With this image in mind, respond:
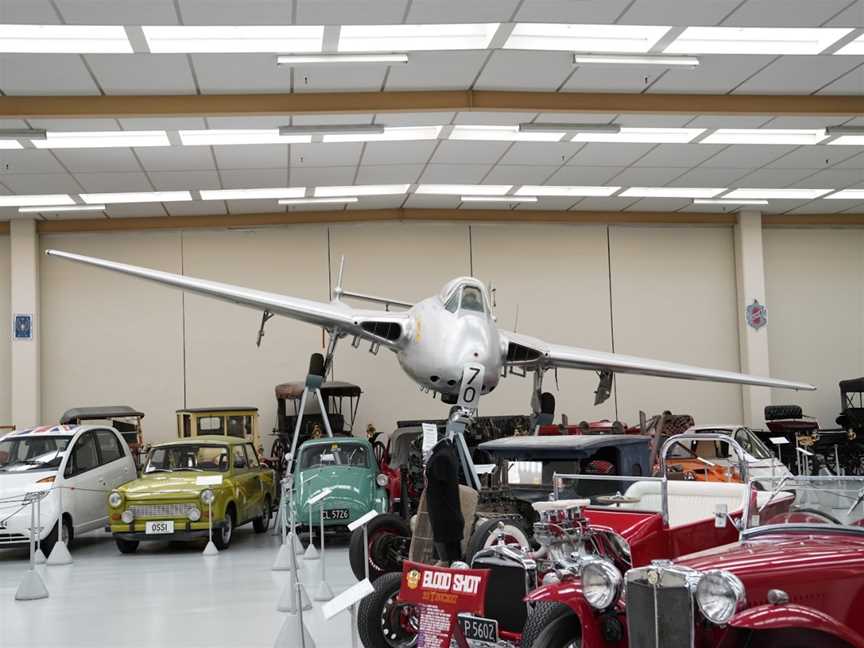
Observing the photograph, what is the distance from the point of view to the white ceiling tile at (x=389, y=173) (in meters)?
16.6

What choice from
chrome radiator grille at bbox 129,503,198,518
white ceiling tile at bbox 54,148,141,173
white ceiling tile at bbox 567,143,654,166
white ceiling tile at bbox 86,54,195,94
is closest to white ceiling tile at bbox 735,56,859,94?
white ceiling tile at bbox 567,143,654,166

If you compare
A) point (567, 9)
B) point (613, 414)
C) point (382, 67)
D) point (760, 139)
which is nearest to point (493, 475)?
point (567, 9)

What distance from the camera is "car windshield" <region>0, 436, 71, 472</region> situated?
12172 millimetres

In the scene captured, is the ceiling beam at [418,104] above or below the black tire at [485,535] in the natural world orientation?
above

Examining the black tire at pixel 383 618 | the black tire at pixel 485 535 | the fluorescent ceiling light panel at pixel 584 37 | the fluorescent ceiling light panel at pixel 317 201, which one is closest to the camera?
the black tire at pixel 383 618

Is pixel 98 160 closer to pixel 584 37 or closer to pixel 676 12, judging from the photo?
pixel 584 37

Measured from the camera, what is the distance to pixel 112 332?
19.8 meters

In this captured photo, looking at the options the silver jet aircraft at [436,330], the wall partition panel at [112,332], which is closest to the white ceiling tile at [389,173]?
the silver jet aircraft at [436,330]

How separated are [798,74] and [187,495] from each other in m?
9.61

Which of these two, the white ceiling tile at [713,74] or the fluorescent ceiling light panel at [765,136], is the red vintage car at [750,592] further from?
the fluorescent ceiling light panel at [765,136]

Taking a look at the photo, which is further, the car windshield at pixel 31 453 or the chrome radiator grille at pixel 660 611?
the car windshield at pixel 31 453

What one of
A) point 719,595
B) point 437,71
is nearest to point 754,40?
point 437,71

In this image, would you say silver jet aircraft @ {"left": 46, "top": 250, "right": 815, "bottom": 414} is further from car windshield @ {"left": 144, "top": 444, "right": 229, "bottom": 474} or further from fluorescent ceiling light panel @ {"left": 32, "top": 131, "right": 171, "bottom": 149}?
fluorescent ceiling light panel @ {"left": 32, "top": 131, "right": 171, "bottom": 149}

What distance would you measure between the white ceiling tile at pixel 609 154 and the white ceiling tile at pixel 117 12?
769 cm
